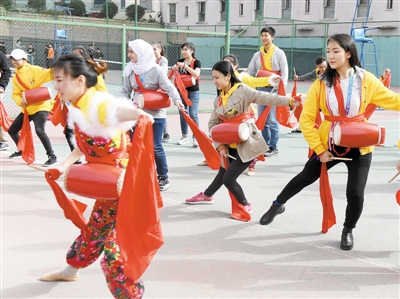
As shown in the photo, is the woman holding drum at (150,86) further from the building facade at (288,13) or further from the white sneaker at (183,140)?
the building facade at (288,13)

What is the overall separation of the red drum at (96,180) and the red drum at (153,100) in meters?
2.82

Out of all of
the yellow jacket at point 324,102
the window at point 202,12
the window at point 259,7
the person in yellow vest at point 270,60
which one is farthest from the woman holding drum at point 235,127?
the window at point 202,12

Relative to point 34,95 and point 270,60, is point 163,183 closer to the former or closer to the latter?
point 34,95

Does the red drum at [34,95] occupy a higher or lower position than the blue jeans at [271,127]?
higher

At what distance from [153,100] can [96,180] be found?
303 cm

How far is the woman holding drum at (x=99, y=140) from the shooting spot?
2.97 meters

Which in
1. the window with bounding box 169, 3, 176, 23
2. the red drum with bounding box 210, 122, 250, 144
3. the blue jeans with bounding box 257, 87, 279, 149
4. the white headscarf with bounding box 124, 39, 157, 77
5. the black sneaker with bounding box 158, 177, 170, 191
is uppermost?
the window with bounding box 169, 3, 176, 23

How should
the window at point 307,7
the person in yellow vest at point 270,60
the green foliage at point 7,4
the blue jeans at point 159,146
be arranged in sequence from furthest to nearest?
the green foliage at point 7,4, the window at point 307,7, the person in yellow vest at point 270,60, the blue jeans at point 159,146

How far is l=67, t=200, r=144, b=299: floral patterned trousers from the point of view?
9.67 ft

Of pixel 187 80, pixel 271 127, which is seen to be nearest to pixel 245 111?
pixel 271 127

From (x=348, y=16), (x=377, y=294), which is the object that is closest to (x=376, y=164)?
(x=377, y=294)

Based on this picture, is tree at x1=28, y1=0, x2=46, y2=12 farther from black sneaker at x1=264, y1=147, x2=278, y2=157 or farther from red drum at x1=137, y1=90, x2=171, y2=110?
red drum at x1=137, y1=90, x2=171, y2=110

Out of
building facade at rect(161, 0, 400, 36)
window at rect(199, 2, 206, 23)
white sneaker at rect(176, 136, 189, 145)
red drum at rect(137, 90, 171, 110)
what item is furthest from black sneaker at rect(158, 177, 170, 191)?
window at rect(199, 2, 206, 23)

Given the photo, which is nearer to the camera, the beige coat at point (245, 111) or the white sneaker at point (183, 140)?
the beige coat at point (245, 111)
